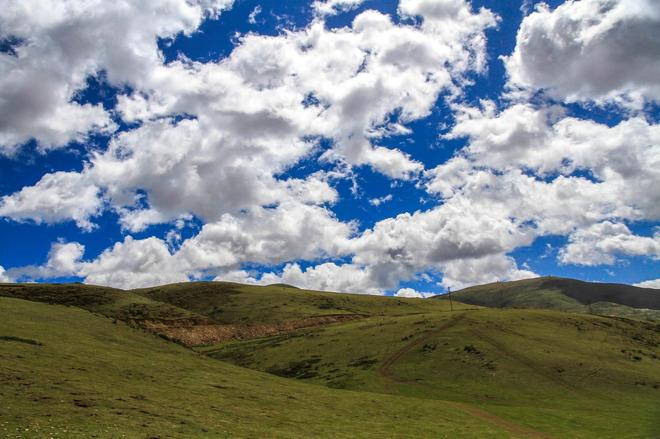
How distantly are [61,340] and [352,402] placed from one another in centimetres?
3504

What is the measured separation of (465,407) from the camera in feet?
199

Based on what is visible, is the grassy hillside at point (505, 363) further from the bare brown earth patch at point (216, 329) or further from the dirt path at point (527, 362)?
the bare brown earth patch at point (216, 329)

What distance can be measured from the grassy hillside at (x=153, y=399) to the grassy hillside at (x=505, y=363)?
12.3 m

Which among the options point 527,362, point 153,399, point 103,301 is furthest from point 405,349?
point 103,301

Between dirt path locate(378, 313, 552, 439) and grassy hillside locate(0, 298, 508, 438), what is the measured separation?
1.22m

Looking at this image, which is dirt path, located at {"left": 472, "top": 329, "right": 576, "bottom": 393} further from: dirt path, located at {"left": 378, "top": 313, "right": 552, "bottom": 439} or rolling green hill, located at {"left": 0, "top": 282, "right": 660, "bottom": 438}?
dirt path, located at {"left": 378, "top": 313, "right": 552, "bottom": 439}

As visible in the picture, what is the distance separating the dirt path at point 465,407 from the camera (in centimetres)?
4803

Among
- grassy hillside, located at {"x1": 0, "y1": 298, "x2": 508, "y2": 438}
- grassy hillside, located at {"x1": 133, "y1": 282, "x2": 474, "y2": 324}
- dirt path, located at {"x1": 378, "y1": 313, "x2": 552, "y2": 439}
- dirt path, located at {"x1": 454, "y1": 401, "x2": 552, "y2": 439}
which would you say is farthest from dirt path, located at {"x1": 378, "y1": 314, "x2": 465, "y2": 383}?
grassy hillside, located at {"x1": 133, "y1": 282, "x2": 474, "y2": 324}

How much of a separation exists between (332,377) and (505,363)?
30440 millimetres

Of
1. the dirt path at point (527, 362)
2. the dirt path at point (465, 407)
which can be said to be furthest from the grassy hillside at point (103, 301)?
the dirt path at point (527, 362)

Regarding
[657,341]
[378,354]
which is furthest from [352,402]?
[657,341]

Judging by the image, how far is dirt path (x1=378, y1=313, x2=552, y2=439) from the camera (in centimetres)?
4803

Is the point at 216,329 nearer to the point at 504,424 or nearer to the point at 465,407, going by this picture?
the point at 465,407

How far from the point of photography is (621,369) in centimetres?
8138
